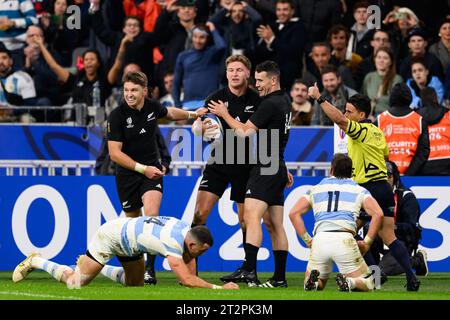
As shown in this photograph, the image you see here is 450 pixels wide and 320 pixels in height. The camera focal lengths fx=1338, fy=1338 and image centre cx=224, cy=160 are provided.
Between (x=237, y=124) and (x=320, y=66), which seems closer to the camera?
(x=237, y=124)

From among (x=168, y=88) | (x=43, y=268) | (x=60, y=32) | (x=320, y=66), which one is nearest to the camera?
(x=43, y=268)

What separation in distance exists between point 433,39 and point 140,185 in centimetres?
829

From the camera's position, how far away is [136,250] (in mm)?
13594

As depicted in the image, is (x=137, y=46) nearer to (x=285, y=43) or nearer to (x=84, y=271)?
(x=285, y=43)

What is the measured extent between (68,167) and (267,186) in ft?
14.2

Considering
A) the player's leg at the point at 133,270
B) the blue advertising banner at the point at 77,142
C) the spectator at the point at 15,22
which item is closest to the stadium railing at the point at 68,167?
the blue advertising banner at the point at 77,142

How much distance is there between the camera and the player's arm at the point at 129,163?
15352 mm

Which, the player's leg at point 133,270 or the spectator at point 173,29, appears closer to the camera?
the player's leg at point 133,270

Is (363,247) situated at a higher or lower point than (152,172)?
lower

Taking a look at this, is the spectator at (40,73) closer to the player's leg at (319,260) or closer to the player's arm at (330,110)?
the player's arm at (330,110)

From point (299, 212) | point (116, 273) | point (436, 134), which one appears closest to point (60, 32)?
point (436, 134)

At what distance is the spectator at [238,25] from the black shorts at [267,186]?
663 centimetres

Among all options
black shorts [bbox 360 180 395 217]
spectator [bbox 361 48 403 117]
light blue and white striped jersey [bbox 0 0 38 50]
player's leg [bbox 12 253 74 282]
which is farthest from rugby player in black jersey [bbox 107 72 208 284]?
light blue and white striped jersey [bbox 0 0 38 50]

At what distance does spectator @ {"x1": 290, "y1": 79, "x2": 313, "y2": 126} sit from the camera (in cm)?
2036
